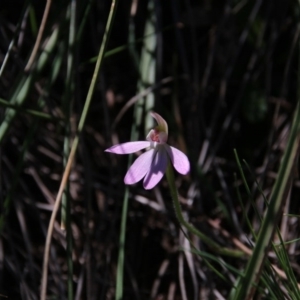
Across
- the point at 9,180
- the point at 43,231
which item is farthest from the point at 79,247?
the point at 9,180

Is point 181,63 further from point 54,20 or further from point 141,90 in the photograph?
point 54,20

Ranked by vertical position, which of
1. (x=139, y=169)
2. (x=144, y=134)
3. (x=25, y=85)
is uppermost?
(x=25, y=85)

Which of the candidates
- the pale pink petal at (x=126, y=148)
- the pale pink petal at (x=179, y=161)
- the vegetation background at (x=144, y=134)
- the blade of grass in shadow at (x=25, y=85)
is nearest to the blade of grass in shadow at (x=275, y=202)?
the pale pink petal at (x=179, y=161)

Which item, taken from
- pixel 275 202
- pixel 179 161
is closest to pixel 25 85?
pixel 179 161

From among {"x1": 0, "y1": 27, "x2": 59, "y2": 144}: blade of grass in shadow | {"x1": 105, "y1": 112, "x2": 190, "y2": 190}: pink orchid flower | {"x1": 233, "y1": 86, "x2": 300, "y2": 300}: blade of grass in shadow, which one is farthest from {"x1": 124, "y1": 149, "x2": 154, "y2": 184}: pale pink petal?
{"x1": 0, "y1": 27, "x2": 59, "y2": 144}: blade of grass in shadow

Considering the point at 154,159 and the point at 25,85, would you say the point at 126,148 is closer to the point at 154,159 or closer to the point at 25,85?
the point at 154,159

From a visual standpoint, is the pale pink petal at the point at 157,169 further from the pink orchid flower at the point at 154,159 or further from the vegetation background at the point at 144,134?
the vegetation background at the point at 144,134

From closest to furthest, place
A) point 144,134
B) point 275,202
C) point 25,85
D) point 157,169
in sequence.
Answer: point 275,202
point 157,169
point 25,85
point 144,134
